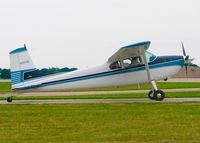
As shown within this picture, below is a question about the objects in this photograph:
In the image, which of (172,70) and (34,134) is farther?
(172,70)

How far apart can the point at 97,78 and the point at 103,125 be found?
9548 mm

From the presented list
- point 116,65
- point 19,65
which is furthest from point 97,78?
point 19,65

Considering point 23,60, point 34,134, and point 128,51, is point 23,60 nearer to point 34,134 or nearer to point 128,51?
point 128,51

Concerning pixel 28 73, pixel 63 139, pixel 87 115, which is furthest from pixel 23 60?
pixel 63 139

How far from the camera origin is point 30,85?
834 inches

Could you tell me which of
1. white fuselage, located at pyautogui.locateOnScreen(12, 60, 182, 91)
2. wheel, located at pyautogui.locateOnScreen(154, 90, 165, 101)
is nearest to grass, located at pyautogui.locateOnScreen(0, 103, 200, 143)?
wheel, located at pyautogui.locateOnScreen(154, 90, 165, 101)

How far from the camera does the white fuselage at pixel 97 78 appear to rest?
2117 centimetres

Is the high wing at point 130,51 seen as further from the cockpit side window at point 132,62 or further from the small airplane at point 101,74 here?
the cockpit side window at point 132,62

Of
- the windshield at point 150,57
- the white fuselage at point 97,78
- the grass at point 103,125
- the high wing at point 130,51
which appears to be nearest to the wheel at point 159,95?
the white fuselage at point 97,78

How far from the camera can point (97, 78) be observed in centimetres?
2128

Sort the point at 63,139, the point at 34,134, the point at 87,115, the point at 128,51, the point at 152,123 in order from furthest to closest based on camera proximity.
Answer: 1. the point at 128,51
2. the point at 87,115
3. the point at 152,123
4. the point at 34,134
5. the point at 63,139

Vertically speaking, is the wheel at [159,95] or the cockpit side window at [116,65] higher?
the cockpit side window at [116,65]

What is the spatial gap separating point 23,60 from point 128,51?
208 inches

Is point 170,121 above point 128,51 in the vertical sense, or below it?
below
